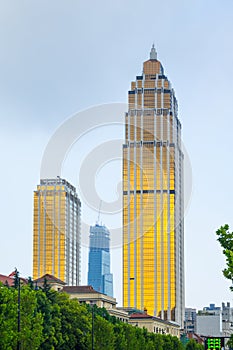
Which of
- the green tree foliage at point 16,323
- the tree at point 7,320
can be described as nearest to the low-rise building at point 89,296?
the green tree foliage at point 16,323

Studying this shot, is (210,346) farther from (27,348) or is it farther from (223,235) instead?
(27,348)

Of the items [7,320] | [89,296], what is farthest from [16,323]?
[89,296]

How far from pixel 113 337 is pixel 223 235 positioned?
64.5 m

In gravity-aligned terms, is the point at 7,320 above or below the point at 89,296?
below

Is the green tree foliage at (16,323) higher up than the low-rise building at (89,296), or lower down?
lower down

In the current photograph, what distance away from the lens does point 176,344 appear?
160m

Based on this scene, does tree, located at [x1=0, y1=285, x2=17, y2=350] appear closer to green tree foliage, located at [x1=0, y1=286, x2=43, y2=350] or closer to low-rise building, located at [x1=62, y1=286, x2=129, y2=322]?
green tree foliage, located at [x1=0, y1=286, x2=43, y2=350]

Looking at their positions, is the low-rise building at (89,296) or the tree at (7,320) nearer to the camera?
the tree at (7,320)

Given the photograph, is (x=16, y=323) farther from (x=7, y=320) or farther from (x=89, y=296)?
(x=89, y=296)

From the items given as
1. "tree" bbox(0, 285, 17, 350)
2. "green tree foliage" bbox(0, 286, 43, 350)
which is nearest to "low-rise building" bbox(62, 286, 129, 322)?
"green tree foliage" bbox(0, 286, 43, 350)

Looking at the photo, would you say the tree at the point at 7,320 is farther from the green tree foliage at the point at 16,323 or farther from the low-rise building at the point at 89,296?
the low-rise building at the point at 89,296

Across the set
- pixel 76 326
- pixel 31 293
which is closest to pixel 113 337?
pixel 76 326

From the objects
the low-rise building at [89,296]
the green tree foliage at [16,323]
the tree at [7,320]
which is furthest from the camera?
the low-rise building at [89,296]

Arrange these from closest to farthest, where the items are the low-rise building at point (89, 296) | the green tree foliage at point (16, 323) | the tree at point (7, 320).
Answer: the tree at point (7, 320) → the green tree foliage at point (16, 323) → the low-rise building at point (89, 296)
